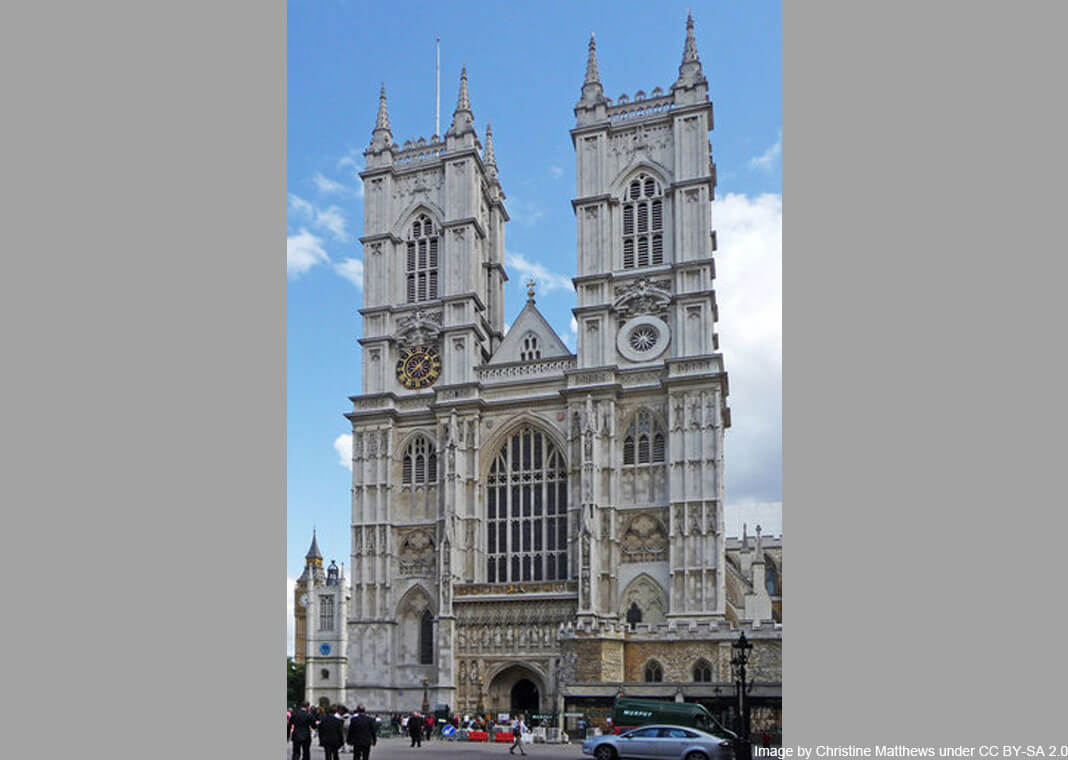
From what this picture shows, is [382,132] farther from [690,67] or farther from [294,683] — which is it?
[294,683]

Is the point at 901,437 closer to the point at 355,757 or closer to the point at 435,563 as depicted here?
the point at 355,757

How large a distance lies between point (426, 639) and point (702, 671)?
13.0 metres

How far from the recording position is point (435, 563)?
45.2 meters

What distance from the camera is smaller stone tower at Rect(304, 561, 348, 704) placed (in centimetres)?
6625

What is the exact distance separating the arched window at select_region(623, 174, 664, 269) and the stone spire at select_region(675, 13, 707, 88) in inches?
188

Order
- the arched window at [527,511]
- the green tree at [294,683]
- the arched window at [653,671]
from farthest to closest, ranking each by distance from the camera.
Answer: the green tree at [294,683] → the arched window at [527,511] → the arched window at [653,671]

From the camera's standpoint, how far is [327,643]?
69875 mm

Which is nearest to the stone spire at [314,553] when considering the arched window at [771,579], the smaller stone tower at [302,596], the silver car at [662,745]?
the smaller stone tower at [302,596]

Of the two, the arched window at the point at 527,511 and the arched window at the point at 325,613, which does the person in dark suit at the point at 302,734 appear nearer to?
the arched window at the point at 527,511

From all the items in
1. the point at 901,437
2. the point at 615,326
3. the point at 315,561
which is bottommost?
the point at 315,561

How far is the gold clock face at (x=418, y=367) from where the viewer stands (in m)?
48.1

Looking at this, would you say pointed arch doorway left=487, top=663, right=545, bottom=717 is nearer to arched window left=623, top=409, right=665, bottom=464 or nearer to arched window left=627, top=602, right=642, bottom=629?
arched window left=627, top=602, right=642, bottom=629

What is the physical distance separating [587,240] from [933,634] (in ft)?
124

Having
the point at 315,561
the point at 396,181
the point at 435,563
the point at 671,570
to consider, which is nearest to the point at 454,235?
the point at 396,181
